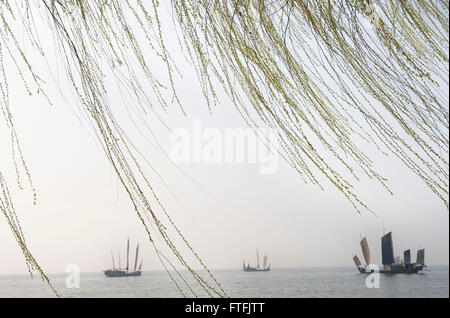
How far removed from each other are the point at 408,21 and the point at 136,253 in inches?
1039

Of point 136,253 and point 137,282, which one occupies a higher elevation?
point 136,253

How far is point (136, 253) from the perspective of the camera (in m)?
25.7
